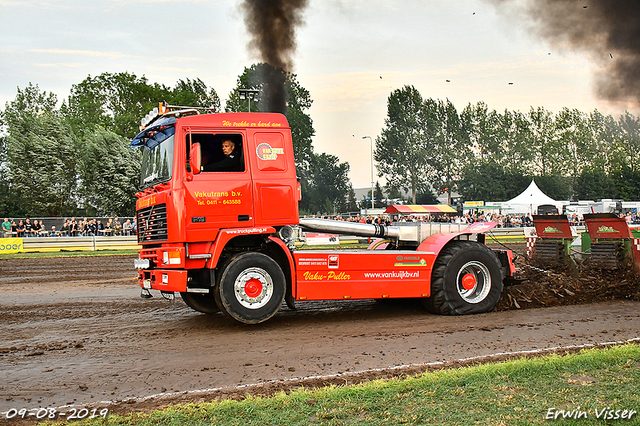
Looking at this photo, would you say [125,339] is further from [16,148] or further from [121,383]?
[16,148]

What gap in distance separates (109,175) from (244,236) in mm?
38446

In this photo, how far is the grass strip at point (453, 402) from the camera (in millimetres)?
4102

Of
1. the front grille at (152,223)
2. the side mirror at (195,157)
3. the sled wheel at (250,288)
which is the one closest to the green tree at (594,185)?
the sled wheel at (250,288)

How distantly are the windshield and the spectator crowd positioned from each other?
62.5 ft

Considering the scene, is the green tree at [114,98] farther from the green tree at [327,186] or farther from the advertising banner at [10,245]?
the advertising banner at [10,245]

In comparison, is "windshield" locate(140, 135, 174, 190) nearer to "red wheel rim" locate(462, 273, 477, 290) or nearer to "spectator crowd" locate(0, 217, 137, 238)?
"red wheel rim" locate(462, 273, 477, 290)

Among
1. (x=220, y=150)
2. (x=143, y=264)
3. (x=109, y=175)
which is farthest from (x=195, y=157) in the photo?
(x=109, y=175)

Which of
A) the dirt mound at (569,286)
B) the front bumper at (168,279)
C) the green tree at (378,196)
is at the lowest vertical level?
the dirt mound at (569,286)

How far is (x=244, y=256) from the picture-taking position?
755 cm

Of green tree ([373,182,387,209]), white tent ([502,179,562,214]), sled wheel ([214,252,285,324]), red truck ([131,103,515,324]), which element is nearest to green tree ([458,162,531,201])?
green tree ([373,182,387,209])

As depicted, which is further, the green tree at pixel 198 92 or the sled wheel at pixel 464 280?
the green tree at pixel 198 92

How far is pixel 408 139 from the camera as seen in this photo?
74938 millimetres

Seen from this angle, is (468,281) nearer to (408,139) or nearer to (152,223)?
(152,223)

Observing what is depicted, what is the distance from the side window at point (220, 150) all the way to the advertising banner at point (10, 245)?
22478 mm
